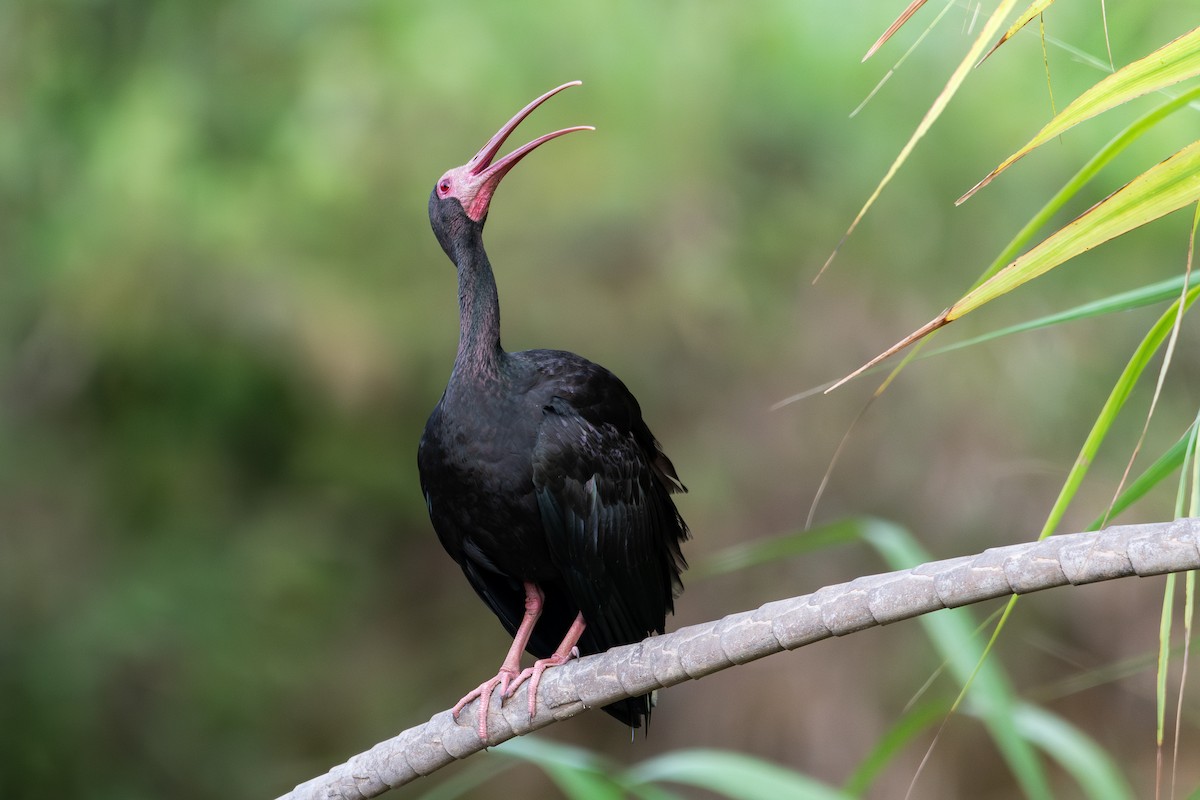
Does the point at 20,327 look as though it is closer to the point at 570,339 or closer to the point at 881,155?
the point at 570,339

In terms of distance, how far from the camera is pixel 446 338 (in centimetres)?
568

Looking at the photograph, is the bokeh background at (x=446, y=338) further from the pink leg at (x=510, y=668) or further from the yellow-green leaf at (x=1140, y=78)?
the yellow-green leaf at (x=1140, y=78)

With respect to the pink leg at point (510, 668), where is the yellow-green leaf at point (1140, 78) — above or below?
above

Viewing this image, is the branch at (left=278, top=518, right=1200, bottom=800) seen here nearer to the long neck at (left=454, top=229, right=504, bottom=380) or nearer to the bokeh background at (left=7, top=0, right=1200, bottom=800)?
the long neck at (left=454, top=229, right=504, bottom=380)

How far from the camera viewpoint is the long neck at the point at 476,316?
97.7 inches

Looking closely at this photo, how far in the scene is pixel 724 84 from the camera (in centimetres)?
580

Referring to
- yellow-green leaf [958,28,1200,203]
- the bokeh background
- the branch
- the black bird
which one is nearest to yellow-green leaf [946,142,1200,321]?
yellow-green leaf [958,28,1200,203]

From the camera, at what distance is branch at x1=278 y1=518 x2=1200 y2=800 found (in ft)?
4.12

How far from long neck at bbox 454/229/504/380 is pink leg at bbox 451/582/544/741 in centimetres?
52

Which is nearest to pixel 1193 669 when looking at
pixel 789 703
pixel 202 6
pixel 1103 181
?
pixel 789 703

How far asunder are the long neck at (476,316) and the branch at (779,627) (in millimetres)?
601

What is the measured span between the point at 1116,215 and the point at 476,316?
1491mm

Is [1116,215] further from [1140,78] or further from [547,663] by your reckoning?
[547,663]

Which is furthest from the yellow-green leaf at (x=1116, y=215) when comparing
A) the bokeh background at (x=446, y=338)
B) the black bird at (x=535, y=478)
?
the bokeh background at (x=446, y=338)
